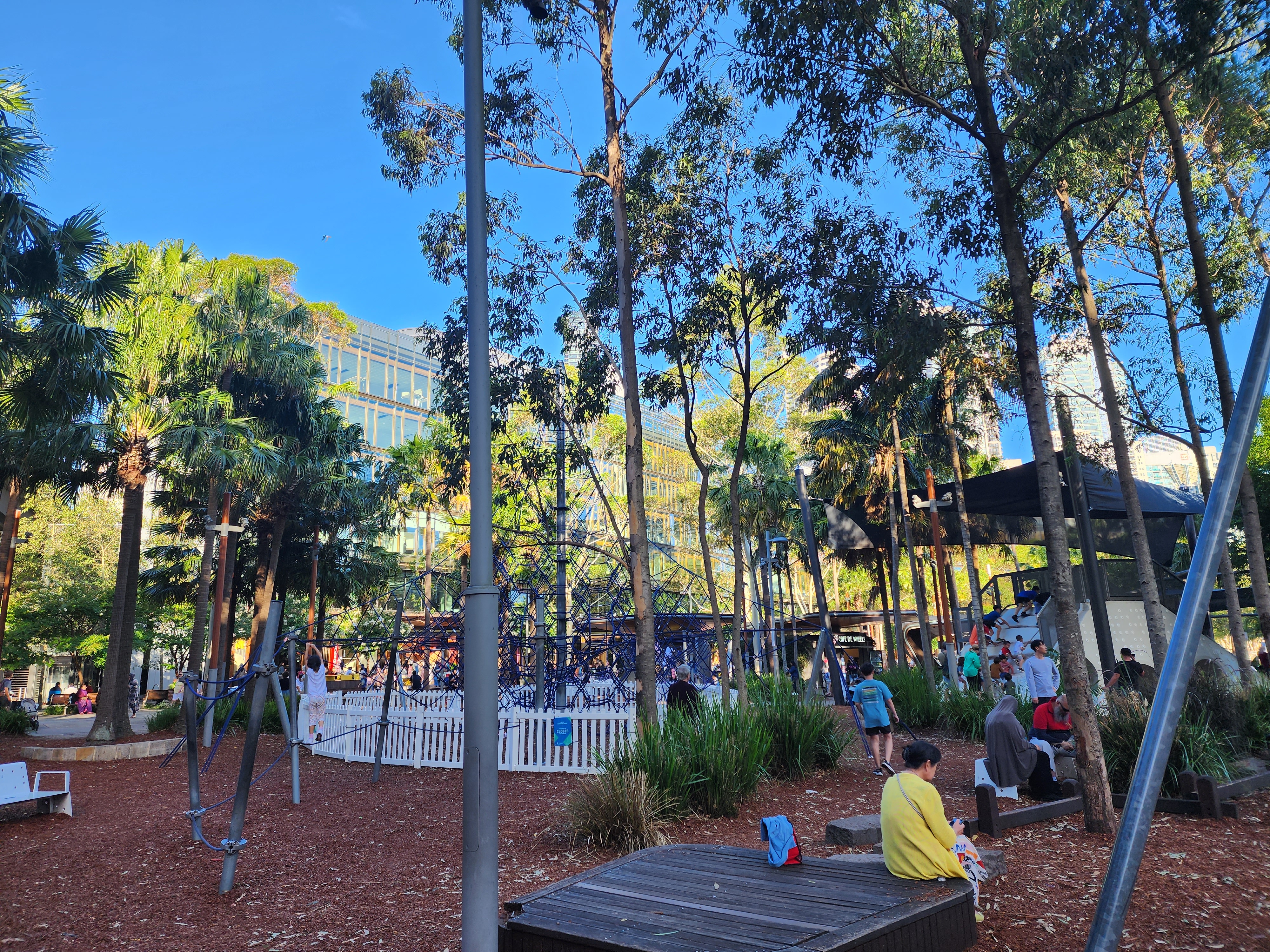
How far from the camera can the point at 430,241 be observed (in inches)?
651

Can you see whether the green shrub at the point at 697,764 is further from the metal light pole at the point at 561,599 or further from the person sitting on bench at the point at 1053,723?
the metal light pole at the point at 561,599

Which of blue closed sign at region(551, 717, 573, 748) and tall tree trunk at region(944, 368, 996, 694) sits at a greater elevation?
tall tree trunk at region(944, 368, 996, 694)

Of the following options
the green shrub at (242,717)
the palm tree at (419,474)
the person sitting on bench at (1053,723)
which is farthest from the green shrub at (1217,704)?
the palm tree at (419,474)

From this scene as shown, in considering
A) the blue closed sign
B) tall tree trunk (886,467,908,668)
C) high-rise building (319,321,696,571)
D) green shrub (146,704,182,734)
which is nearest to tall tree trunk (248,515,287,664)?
green shrub (146,704,182,734)

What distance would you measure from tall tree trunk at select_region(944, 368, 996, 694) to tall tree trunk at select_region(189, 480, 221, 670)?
60.2ft

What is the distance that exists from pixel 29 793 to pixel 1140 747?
1285cm

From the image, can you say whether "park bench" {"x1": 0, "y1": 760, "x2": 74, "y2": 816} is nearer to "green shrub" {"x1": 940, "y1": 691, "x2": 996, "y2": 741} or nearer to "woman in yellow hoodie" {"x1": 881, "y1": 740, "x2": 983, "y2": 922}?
"woman in yellow hoodie" {"x1": 881, "y1": 740, "x2": 983, "y2": 922}

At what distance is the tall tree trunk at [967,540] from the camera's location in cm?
1936

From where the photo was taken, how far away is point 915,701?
637 inches

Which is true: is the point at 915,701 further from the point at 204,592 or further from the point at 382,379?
the point at 382,379

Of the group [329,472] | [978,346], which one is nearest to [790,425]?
[329,472]

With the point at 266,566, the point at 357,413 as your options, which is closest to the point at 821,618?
the point at 266,566

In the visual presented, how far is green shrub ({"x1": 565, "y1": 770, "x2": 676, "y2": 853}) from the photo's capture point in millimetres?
7672

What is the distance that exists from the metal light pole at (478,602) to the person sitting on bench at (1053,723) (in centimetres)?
814
